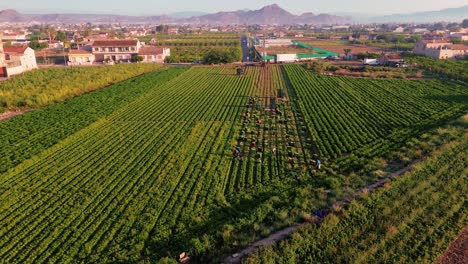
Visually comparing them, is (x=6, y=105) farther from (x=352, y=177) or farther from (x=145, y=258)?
(x=352, y=177)

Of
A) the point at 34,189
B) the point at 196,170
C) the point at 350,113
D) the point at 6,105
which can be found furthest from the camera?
the point at 6,105

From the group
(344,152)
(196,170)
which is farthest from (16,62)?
(344,152)

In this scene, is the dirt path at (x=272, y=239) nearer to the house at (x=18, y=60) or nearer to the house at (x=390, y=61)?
the house at (x=390, y=61)

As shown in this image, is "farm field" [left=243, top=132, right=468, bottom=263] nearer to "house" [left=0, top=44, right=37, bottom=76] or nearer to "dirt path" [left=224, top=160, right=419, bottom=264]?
"dirt path" [left=224, top=160, right=419, bottom=264]

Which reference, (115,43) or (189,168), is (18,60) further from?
(189,168)

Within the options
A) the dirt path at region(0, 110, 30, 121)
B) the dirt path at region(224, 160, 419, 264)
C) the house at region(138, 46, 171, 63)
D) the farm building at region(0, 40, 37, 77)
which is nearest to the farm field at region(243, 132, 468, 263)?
the dirt path at region(224, 160, 419, 264)

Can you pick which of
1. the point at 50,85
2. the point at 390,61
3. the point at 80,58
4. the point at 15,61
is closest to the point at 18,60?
the point at 15,61
